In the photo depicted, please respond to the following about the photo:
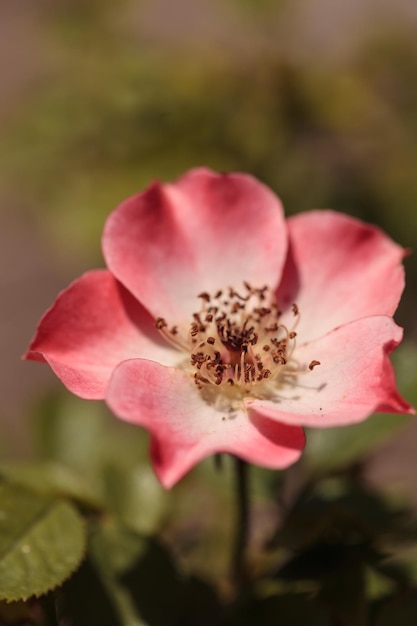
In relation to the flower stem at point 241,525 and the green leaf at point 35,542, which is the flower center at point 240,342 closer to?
the flower stem at point 241,525

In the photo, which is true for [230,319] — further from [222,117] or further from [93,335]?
[222,117]

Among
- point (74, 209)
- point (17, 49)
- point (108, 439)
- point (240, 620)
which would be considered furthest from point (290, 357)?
point (17, 49)

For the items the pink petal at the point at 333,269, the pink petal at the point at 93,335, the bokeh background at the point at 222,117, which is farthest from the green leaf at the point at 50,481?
the bokeh background at the point at 222,117

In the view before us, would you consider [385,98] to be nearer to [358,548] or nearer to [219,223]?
[219,223]

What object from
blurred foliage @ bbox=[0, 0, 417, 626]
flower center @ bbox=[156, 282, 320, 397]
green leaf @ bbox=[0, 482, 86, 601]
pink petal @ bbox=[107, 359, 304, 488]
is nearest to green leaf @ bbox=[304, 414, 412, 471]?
blurred foliage @ bbox=[0, 0, 417, 626]

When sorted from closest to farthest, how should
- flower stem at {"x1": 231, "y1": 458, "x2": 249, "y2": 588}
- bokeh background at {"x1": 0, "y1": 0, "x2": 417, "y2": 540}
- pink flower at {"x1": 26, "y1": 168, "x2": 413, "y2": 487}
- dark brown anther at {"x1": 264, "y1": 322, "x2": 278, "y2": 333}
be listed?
pink flower at {"x1": 26, "y1": 168, "x2": 413, "y2": 487} < flower stem at {"x1": 231, "y1": 458, "x2": 249, "y2": 588} < dark brown anther at {"x1": 264, "y1": 322, "x2": 278, "y2": 333} < bokeh background at {"x1": 0, "y1": 0, "x2": 417, "y2": 540}

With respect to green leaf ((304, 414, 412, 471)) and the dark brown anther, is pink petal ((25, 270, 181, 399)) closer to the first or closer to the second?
the dark brown anther
